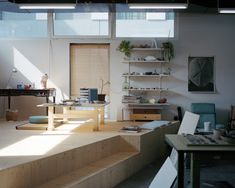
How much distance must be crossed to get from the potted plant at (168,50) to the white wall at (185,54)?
181mm

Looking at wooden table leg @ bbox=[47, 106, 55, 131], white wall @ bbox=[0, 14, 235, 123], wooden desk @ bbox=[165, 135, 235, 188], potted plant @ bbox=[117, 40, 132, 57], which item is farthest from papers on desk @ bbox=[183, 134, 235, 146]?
white wall @ bbox=[0, 14, 235, 123]

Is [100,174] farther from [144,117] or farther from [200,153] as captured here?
[144,117]

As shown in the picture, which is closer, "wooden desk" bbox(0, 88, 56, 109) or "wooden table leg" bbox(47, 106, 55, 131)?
"wooden table leg" bbox(47, 106, 55, 131)

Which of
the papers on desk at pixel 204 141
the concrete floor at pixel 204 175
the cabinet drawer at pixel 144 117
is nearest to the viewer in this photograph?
the papers on desk at pixel 204 141

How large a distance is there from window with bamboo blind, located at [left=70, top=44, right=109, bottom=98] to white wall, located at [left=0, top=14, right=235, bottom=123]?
0.14 metres

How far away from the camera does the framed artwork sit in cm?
876

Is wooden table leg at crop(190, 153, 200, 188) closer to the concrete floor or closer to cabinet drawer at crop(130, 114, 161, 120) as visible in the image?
the concrete floor

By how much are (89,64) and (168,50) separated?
6.68ft

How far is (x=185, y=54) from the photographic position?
877cm

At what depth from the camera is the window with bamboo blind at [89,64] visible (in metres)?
8.89

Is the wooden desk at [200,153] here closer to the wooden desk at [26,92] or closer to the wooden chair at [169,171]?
the wooden chair at [169,171]

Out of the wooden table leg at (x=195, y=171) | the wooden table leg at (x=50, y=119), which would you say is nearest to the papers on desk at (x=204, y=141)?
the wooden table leg at (x=195, y=171)

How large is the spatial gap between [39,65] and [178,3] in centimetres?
392

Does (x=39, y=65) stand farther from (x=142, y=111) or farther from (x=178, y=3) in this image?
(x=178, y=3)
